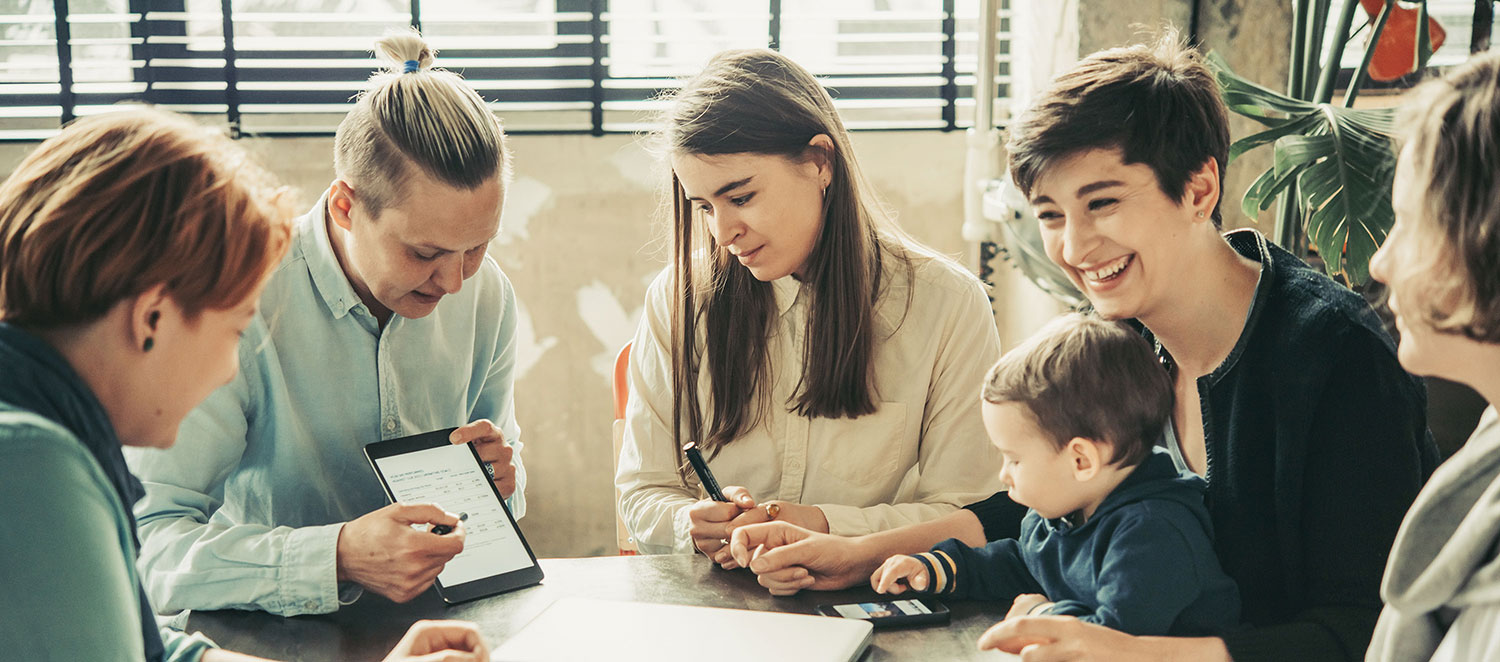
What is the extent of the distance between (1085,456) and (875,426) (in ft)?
1.92

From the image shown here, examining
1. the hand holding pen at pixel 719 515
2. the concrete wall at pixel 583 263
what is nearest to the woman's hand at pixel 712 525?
the hand holding pen at pixel 719 515

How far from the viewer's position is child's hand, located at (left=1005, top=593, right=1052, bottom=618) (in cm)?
136

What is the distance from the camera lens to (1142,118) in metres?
1.38

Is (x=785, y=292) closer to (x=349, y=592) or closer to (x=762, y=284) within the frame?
(x=762, y=284)

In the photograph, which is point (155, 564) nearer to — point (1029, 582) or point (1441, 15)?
point (1029, 582)

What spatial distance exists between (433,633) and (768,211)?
0.89 metres

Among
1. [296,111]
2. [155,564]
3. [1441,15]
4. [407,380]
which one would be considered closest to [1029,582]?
[407,380]

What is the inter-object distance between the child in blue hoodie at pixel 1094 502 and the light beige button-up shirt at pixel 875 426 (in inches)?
17.1

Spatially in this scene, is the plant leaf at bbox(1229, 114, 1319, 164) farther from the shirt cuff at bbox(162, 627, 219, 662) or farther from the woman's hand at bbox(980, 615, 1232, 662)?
the shirt cuff at bbox(162, 627, 219, 662)

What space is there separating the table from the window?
2199mm

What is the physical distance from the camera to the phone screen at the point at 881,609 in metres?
1.36

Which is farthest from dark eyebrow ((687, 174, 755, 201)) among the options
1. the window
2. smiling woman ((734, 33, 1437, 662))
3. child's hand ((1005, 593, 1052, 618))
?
the window

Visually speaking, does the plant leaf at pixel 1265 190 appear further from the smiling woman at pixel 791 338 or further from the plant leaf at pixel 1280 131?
the smiling woman at pixel 791 338

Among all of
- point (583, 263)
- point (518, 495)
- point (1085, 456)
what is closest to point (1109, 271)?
point (1085, 456)
